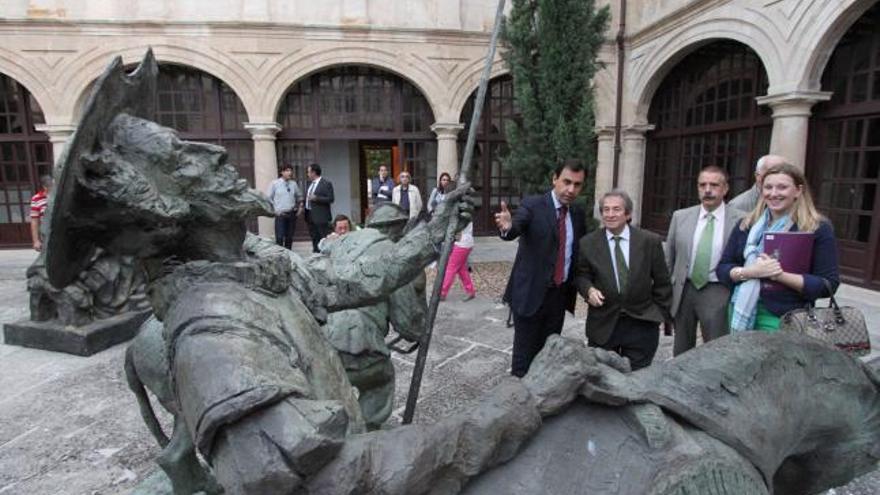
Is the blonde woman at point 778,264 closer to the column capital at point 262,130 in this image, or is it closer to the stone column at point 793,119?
the stone column at point 793,119

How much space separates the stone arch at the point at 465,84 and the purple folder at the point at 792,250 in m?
8.39

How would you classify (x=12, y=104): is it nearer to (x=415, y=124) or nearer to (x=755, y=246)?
(x=415, y=124)

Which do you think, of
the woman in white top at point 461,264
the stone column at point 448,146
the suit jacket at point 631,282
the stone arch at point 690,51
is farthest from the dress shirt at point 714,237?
the stone column at point 448,146

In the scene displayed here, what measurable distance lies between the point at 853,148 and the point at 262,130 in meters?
9.03

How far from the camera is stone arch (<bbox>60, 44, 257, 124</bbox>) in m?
9.32

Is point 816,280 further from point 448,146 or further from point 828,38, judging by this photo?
point 448,146

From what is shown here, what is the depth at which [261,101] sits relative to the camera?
9.73 m

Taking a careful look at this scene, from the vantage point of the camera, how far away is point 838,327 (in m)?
2.19

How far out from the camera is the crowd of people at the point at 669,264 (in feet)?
7.76

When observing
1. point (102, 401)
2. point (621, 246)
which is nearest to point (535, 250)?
point (621, 246)

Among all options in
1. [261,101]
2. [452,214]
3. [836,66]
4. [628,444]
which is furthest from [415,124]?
[628,444]

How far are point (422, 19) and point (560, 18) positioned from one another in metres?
3.48

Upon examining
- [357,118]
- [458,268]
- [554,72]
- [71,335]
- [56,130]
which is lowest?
[71,335]

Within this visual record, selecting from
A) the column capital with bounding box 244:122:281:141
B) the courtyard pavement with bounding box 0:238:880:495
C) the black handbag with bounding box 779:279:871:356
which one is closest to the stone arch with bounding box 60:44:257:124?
the column capital with bounding box 244:122:281:141
